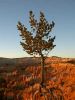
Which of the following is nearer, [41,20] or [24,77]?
[41,20]

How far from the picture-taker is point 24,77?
153 ft

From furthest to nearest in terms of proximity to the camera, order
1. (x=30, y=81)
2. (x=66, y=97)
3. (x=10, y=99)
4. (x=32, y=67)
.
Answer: (x=32, y=67) → (x=30, y=81) → (x=10, y=99) → (x=66, y=97)

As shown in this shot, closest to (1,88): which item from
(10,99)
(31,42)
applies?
(10,99)

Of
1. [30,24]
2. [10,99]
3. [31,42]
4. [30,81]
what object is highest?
[30,24]

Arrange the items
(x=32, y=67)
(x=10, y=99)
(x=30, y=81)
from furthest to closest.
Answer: (x=32, y=67) < (x=30, y=81) < (x=10, y=99)

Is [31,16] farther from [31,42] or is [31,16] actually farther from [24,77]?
[24,77]

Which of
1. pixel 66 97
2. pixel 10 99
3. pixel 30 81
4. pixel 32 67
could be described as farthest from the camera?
pixel 32 67

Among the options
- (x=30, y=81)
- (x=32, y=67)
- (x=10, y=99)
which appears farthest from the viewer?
(x=32, y=67)

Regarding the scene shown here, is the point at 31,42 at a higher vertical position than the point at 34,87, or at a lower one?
higher

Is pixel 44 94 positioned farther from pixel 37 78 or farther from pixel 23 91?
pixel 37 78

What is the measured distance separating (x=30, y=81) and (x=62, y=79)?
18.6ft

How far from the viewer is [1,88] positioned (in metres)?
42.8

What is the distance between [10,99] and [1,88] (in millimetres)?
3032

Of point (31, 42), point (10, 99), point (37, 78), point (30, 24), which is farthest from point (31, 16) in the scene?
point (10, 99)
